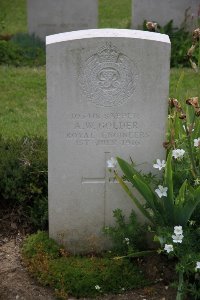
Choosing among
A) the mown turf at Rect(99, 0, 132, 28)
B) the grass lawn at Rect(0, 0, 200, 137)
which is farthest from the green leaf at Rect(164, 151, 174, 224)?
the mown turf at Rect(99, 0, 132, 28)

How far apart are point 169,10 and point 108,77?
6094mm

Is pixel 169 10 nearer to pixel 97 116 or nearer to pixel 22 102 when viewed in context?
pixel 22 102

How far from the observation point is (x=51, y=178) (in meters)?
4.21

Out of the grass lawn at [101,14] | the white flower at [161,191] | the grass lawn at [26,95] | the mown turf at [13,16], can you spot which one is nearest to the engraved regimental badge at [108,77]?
the white flower at [161,191]

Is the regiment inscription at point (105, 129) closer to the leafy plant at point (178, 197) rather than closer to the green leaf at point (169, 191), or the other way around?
the leafy plant at point (178, 197)

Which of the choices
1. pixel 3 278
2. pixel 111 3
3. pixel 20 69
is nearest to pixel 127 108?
pixel 3 278

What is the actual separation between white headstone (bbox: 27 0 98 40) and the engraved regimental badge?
626 centimetres

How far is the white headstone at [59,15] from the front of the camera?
32.9 feet

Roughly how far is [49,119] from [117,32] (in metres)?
0.69

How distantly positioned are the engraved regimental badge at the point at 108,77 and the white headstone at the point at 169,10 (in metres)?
6.01

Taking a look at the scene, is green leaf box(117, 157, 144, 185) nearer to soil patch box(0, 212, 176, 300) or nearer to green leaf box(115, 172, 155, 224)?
green leaf box(115, 172, 155, 224)

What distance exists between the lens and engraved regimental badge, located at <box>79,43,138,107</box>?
395 centimetres

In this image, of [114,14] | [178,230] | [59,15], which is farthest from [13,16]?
[178,230]

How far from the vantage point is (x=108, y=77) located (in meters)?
4.00
